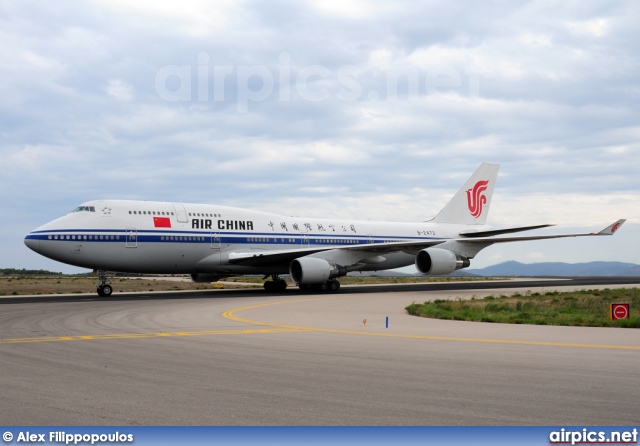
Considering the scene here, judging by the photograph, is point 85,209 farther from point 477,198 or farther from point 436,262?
point 477,198

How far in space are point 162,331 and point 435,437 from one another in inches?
425

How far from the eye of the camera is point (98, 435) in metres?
6.05

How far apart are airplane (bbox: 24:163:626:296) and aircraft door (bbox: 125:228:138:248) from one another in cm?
5

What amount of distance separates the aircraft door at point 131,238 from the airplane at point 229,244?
0.16 feet

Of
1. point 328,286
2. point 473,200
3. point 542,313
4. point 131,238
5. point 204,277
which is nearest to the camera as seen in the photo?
point 542,313

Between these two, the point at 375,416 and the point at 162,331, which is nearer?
the point at 375,416

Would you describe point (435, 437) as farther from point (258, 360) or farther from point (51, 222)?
point (51, 222)

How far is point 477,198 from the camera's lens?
4806cm

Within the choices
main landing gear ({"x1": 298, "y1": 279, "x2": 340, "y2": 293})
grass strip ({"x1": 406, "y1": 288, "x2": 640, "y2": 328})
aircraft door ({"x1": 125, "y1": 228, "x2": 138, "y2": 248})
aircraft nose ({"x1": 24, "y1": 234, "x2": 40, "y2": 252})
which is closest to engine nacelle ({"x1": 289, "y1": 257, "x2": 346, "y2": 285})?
main landing gear ({"x1": 298, "y1": 279, "x2": 340, "y2": 293})

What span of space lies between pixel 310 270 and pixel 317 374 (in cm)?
2420

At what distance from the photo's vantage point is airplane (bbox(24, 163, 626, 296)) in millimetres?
30906

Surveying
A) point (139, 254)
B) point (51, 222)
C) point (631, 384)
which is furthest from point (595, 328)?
point (51, 222)

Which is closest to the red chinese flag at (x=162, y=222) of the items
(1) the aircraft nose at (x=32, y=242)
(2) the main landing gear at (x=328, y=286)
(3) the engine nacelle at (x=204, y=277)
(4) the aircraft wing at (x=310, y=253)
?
(4) the aircraft wing at (x=310, y=253)

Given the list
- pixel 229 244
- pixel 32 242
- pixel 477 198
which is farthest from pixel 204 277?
pixel 477 198
